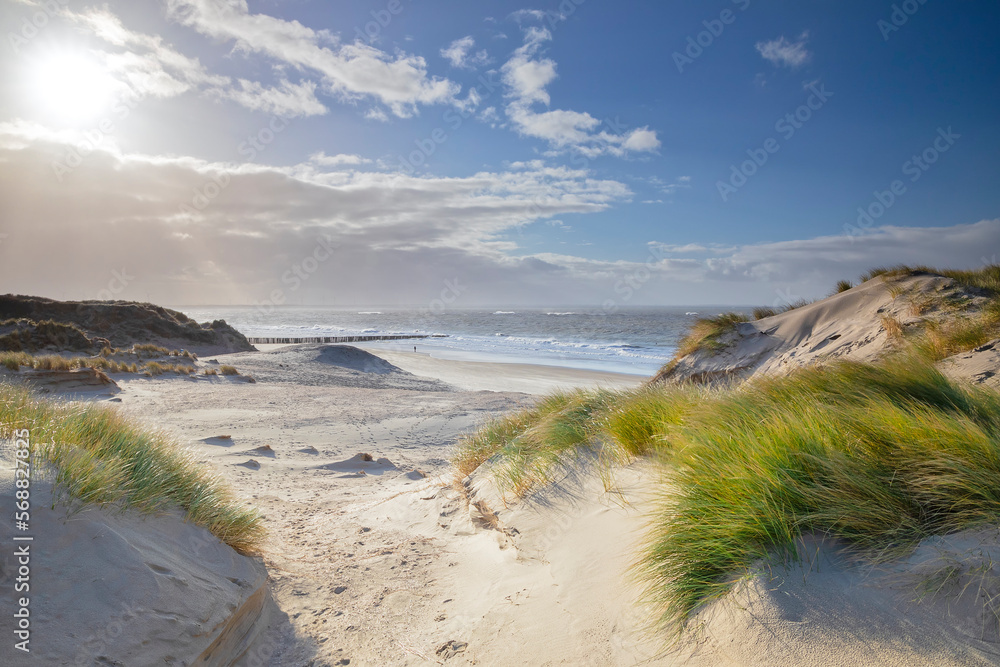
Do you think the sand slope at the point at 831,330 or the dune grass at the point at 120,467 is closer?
the dune grass at the point at 120,467

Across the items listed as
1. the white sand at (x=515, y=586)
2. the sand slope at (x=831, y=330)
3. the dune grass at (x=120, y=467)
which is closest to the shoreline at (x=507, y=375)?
the sand slope at (x=831, y=330)

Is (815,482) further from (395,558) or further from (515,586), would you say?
(395,558)

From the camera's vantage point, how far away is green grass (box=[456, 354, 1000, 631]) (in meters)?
2.51

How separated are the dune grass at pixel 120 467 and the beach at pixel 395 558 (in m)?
0.68

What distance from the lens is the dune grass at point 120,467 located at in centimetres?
324

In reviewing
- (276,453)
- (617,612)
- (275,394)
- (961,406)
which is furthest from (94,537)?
(275,394)

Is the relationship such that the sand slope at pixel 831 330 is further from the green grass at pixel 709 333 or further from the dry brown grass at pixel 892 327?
the green grass at pixel 709 333

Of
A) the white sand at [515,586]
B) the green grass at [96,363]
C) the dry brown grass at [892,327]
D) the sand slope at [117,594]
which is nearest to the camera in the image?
the white sand at [515,586]

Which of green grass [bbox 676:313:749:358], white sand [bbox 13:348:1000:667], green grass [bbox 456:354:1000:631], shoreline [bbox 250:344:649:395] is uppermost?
green grass [bbox 676:313:749:358]

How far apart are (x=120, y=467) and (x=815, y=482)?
177 inches

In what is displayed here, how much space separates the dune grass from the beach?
681 mm

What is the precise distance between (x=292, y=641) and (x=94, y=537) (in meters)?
1.43

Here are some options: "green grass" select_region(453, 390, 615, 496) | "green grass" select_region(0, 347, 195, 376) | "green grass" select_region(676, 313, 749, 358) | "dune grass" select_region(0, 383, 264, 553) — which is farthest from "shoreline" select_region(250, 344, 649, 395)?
"dune grass" select_region(0, 383, 264, 553)

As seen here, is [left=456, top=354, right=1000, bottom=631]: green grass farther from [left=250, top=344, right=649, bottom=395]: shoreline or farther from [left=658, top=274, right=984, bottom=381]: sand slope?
[left=250, top=344, right=649, bottom=395]: shoreline
